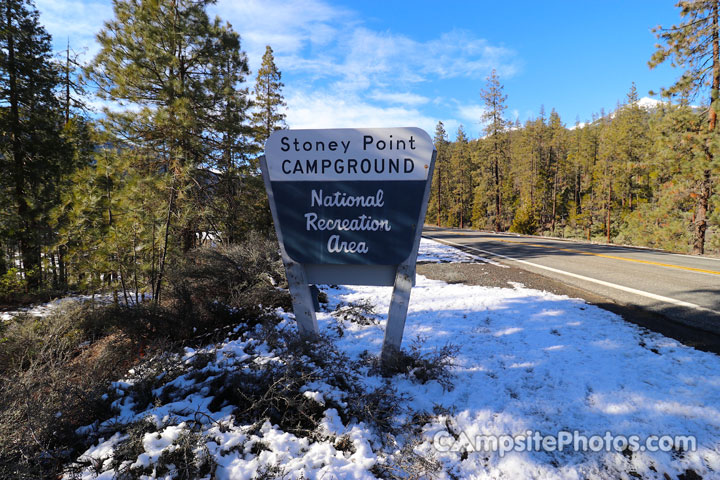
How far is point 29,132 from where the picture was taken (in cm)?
1123

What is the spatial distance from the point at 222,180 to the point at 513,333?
31.0 ft

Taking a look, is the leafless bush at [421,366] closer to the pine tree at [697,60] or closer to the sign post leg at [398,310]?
the sign post leg at [398,310]

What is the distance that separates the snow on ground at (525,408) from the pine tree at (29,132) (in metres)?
13.9

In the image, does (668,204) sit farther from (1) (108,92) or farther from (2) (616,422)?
(1) (108,92)

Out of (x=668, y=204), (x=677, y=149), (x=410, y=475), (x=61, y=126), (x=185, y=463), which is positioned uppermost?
(x=61, y=126)

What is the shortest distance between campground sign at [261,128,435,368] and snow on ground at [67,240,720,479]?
0.89m

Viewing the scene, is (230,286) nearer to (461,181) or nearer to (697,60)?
(697,60)

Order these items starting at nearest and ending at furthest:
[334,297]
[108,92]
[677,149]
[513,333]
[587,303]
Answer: [513,333] < [587,303] < [334,297] < [108,92] < [677,149]

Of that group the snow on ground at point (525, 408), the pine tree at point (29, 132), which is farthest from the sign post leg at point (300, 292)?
the pine tree at point (29, 132)

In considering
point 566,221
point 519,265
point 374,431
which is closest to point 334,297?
point 374,431

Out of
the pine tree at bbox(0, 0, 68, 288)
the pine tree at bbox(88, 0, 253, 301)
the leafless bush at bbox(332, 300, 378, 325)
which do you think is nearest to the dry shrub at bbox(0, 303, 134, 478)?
the leafless bush at bbox(332, 300, 378, 325)

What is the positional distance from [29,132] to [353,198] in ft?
52.4

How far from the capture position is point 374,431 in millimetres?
2139

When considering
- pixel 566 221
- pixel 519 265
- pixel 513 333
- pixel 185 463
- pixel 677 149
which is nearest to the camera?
pixel 185 463
